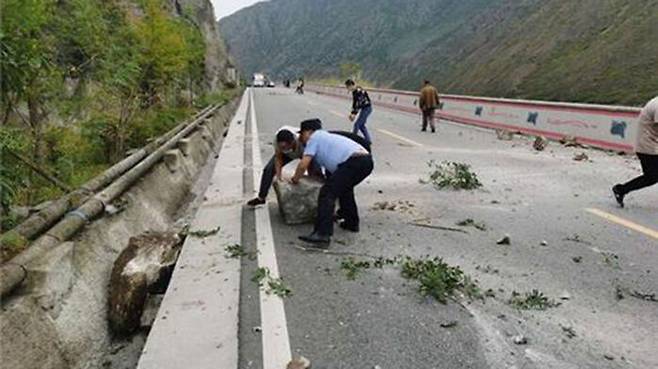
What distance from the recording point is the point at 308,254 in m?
5.30

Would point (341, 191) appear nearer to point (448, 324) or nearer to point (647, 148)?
point (448, 324)

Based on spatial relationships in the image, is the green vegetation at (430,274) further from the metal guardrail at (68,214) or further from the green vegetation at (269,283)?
the metal guardrail at (68,214)

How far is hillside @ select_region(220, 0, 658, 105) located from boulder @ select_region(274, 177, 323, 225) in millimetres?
27007

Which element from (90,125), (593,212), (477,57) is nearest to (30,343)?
(593,212)

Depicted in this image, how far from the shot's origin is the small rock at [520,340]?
3.62 metres

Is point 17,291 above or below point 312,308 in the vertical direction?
above

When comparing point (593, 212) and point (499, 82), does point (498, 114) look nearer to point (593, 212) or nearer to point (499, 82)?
point (593, 212)

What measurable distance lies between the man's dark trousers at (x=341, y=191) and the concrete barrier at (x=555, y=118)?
5.75 m

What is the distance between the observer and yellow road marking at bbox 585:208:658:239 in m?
6.04

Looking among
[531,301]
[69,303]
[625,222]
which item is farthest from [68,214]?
[625,222]

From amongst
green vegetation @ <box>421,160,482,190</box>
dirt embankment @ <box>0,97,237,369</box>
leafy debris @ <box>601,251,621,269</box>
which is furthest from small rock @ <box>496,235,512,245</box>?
dirt embankment @ <box>0,97,237,369</box>

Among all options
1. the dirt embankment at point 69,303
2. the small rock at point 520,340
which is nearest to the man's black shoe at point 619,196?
the small rock at point 520,340

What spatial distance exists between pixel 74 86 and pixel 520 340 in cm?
956

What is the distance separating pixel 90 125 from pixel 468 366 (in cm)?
906
